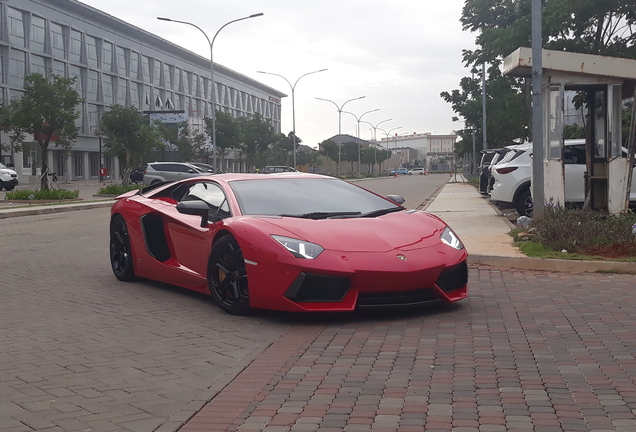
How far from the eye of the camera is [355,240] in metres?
6.70

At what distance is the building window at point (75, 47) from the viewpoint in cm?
7081

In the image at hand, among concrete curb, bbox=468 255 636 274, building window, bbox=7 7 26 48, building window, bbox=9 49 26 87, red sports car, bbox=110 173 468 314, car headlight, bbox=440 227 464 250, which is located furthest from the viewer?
building window, bbox=9 49 26 87

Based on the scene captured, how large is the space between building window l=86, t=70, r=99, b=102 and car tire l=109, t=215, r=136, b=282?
67968mm

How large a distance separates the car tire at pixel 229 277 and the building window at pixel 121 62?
7544 centimetres

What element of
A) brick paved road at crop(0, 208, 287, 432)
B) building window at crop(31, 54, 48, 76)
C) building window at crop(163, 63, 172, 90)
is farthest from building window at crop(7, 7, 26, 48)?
brick paved road at crop(0, 208, 287, 432)

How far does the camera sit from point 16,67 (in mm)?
63438

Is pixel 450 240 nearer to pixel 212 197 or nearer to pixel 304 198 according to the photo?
pixel 304 198

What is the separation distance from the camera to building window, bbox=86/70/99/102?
74438mm

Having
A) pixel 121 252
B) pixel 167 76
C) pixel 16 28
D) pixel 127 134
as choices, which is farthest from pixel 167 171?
pixel 167 76

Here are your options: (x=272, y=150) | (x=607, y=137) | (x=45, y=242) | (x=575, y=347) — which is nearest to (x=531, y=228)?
(x=607, y=137)

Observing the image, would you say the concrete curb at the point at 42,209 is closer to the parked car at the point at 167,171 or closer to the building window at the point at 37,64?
the parked car at the point at 167,171

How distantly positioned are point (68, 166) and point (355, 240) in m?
68.7

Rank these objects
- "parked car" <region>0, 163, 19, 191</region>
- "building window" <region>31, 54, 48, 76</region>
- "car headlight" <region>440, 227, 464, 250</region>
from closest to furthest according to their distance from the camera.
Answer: "car headlight" <region>440, 227, 464, 250</region> → "parked car" <region>0, 163, 19, 191</region> → "building window" <region>31, 54, 48, 76</region>

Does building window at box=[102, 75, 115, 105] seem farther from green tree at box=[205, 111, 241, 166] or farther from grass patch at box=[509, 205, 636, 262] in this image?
grass patch at box=[509, 205, 636, 262]
